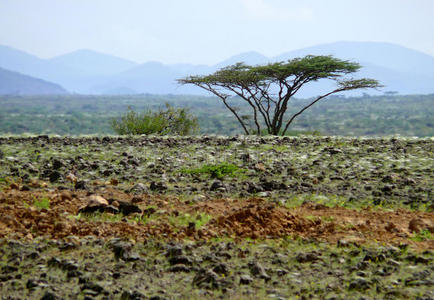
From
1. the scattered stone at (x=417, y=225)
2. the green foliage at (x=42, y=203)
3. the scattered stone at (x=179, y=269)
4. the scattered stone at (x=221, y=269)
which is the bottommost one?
the scattered stone at (x=179, y=269)

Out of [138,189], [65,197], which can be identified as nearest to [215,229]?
[138,189]

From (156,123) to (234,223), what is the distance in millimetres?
17702

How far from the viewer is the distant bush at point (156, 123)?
23.9 metres

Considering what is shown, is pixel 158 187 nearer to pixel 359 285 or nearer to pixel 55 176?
pixel 55 176

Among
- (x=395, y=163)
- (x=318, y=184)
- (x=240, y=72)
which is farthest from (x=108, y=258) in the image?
(x=240, y=72)

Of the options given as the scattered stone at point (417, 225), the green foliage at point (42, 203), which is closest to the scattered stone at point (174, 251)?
the green foliage at point (42, 203)

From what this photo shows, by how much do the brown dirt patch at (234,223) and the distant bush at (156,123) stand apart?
1468 cm

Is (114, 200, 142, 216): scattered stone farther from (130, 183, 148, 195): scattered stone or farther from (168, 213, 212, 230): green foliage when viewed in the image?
(130, 183, 148, 195): scattered stone

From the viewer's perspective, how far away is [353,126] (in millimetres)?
137875

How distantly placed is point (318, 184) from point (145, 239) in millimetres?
4681

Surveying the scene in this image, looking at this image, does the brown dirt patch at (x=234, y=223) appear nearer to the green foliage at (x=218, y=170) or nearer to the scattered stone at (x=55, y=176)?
the scattered stone at (x=55, y=176)

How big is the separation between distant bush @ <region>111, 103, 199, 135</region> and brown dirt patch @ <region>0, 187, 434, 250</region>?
578 inches

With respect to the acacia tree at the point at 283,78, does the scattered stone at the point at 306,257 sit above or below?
below

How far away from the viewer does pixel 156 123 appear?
2422 centimetres
